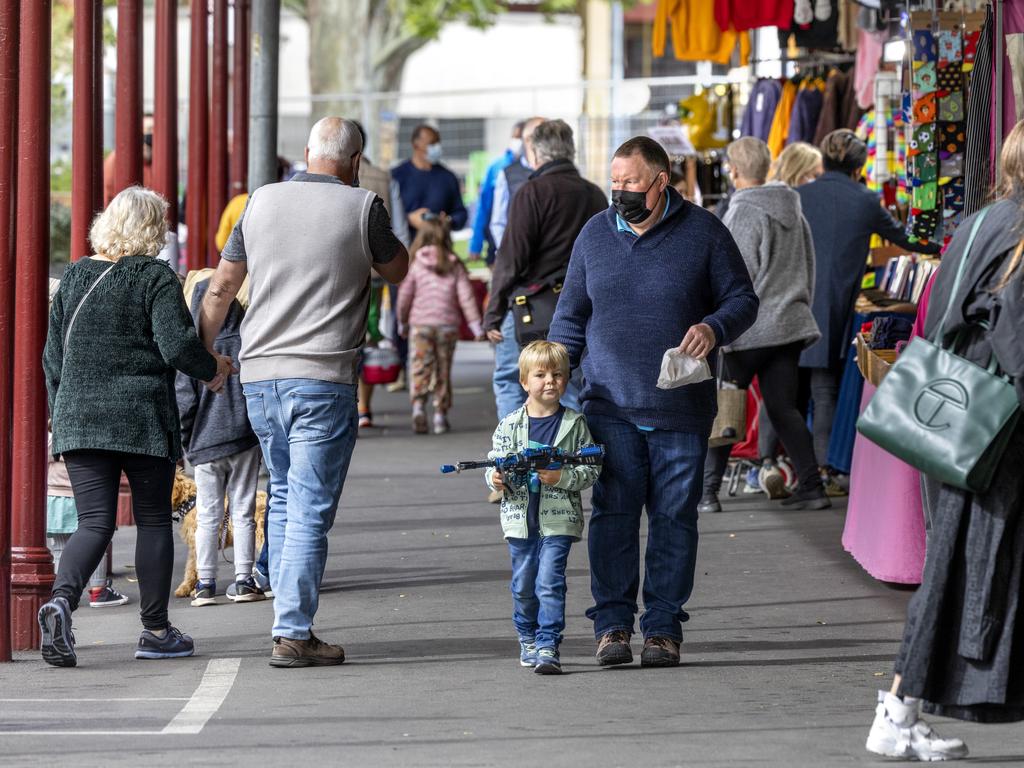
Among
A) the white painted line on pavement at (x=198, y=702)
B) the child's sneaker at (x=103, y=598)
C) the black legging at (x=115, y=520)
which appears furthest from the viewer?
the child's sneaker at (x=103, y=598)

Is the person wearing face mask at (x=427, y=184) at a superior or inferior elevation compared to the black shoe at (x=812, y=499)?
superior

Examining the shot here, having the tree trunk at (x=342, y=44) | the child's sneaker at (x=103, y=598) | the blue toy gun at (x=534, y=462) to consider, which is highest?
the tree trunk at (x=342, y=44)

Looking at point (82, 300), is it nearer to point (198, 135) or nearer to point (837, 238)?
point (837, 238)

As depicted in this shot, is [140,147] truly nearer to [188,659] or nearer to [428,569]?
[428,569]

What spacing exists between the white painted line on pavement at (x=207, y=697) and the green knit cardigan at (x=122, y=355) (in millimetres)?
797

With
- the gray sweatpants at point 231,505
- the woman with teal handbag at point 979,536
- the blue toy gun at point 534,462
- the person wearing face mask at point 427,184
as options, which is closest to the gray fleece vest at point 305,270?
the blue toy gun at point 534,462

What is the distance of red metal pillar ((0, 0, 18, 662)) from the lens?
747cm

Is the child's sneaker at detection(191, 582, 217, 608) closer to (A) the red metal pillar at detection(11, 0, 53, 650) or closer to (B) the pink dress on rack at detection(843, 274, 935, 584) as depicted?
(A) the red metal pillar at detection(11, 0, 53, 650)

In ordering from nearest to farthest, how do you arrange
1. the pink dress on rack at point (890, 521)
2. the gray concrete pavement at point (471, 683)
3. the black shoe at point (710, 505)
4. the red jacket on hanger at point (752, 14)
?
the gray concrete pavement at point (471, 683), the pink dress on rack at point (890, 521), the black shoe at point (710, 505), the red jacket on hanger at point (752, 14)

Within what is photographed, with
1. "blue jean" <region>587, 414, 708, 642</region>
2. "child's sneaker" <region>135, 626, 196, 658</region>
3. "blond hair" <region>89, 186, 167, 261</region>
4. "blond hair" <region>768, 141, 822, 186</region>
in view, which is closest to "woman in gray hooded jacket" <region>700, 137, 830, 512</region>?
"blond hair" <region>768, 141, 822, 186</region>

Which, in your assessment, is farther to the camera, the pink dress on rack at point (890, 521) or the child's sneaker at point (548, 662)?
the pink dress on rack at point (890, 521)

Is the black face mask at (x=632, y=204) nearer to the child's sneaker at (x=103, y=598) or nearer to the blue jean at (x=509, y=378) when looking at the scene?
the child's sneaker at (x=103, y=598)

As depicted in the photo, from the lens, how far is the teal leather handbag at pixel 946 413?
17.4 feet

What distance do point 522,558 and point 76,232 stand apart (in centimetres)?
330
